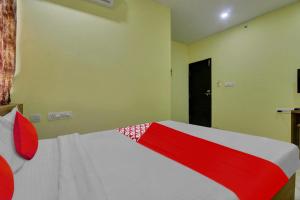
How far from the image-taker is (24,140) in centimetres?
90

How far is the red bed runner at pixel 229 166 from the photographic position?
67 centimetres

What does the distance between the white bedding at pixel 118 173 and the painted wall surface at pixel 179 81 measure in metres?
3.24

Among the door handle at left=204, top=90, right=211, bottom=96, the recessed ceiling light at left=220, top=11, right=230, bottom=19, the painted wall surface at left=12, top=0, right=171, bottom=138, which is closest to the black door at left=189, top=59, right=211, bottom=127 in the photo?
the door handle at left=204, top=90, right=211, bottom=96

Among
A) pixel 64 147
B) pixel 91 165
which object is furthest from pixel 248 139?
pixel 64 147

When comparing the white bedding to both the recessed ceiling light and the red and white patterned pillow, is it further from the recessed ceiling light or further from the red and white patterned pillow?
the recessed ceiling light

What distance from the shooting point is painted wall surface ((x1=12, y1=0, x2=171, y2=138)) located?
177 cm

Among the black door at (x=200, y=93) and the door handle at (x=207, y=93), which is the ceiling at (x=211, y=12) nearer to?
the black door at (x=200, y=93)

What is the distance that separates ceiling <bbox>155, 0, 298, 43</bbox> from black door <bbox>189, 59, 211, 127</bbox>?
3.04 ft

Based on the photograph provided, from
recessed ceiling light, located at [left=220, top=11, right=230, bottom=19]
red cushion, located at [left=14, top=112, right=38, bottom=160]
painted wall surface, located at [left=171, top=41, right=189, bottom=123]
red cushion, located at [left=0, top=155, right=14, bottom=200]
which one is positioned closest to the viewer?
red cushion, located at [left=0, top=155, right=14, bottom=200]

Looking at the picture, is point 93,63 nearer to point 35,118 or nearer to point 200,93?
point 35,118

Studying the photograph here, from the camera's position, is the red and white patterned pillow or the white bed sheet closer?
the white bed sheet

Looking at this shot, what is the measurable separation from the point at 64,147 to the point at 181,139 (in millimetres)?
867

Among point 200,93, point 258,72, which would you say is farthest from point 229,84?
point 200,93

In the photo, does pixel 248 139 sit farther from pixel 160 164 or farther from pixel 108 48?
pixel 108 48
